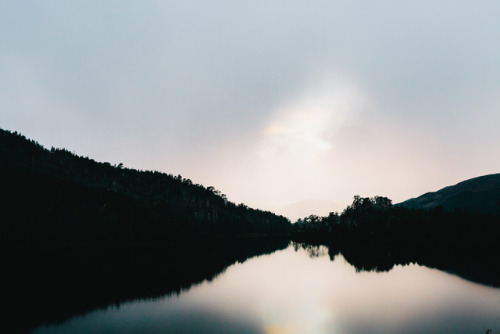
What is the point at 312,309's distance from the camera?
42.2 metres

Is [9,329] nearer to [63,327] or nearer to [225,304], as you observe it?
[63,327]

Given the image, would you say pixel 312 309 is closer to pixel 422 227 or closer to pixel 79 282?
pixel 79 282

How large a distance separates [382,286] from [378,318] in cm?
2331

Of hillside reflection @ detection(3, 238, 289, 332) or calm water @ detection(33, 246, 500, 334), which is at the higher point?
hillside reflection @ detection(3, 238, 289, 332)

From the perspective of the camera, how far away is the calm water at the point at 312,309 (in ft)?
113

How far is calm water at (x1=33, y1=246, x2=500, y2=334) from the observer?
34.3 metres

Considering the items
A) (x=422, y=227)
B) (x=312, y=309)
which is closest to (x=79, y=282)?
(x=312, y=309)

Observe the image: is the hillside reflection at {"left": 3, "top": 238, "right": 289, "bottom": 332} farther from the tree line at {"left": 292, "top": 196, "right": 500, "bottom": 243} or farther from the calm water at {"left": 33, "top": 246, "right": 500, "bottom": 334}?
the tree line at {"left": 292, "top": 196, "right": 500, "bottom": 243}

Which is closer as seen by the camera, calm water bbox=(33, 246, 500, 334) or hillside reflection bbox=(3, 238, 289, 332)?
calm water bbox=(33, 246, 500, 334)

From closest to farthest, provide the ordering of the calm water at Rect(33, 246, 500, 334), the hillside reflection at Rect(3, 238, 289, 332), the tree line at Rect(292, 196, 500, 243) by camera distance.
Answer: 1. the calm water at Rect(33, 246, 500, 334)
2. the hillside reflection at Rect(3, 238, 289, 332)
3. the tree line at Rect(292, 196, 500, 243)

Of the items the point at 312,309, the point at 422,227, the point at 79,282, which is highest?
the point at 422,227

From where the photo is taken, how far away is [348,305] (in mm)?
44406

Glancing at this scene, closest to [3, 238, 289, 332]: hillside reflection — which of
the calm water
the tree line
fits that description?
the calm water

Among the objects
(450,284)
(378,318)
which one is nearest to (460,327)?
(378,318)
